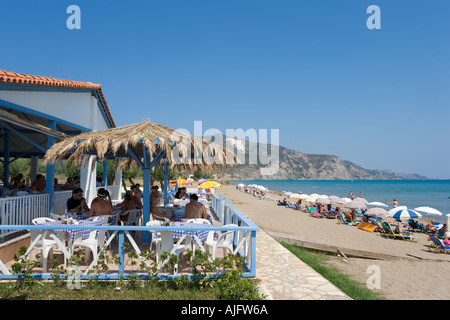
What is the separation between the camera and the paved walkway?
4.58 m

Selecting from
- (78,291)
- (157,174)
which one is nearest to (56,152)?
(78,291)

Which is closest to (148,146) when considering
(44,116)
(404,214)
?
(44,116)

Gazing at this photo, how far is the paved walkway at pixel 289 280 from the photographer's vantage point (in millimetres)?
4578

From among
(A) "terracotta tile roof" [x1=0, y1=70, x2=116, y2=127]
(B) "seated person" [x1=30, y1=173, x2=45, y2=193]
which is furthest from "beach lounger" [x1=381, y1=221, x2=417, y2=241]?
(B) "seated person" [x1=30, y1=173, x2=45, y2=193]

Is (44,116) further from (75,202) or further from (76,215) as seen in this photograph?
(76,215)

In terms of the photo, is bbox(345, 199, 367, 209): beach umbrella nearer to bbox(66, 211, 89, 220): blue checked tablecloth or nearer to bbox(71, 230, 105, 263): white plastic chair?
bbox(66, 211, 89, 220): blue checked tablecloth

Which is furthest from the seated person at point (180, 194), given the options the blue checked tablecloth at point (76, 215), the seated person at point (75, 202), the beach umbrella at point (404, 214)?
the beach umbrella at point (404, 214)

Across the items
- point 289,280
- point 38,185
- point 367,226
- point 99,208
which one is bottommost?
point 367,226

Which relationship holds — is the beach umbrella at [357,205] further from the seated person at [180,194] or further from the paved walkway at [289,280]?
the paved walkway at [289,280]

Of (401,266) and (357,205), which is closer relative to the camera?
(401,266)

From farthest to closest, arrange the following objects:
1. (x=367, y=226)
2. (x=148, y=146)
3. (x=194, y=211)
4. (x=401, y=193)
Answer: (x=401, y=193)
(x=367, y=226)
(x=194, y=211)
(x=148, y=146)

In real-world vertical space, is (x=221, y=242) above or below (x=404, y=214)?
above

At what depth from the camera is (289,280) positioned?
17.4 ft
